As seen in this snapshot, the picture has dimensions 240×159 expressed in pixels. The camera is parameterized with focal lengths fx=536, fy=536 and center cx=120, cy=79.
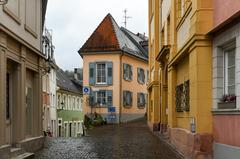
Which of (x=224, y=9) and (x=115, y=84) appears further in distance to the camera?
(x=115, y=84)

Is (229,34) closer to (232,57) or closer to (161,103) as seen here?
(232,57)

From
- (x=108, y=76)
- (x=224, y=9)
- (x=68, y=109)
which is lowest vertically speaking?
(x=68, y=109)

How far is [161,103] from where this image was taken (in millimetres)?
29266

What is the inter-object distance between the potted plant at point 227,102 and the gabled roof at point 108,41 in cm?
3647

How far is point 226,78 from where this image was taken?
13094 mm

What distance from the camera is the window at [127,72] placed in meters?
50.2

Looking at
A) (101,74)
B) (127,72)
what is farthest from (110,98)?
(127,72)

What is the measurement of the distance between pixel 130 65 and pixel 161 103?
75.1ft

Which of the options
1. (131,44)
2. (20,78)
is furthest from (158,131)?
(131,44)

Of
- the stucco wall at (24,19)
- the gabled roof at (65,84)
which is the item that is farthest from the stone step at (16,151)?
the gabled roof at (65,84)

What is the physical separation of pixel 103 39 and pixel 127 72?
3.90 meters

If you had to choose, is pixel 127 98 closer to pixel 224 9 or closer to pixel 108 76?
pixel 108 76

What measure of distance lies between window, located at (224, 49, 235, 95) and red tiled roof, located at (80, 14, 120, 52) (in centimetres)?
3638

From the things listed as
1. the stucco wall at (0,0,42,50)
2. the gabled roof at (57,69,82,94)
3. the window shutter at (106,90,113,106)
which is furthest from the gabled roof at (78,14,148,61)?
the stucco wall at (0,0,42,50)
